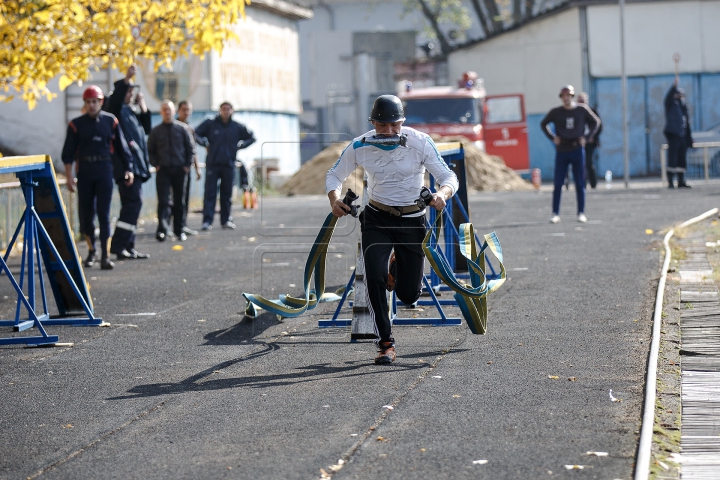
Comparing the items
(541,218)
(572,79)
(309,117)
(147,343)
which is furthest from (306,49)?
(147,343)

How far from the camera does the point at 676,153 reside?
26766mm

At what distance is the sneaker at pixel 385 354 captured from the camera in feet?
25.6

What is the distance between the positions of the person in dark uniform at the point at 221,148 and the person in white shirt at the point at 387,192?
11.5 meters

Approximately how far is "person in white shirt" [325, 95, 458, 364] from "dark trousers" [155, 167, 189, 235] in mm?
9933

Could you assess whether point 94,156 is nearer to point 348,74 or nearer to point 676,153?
point 676,153

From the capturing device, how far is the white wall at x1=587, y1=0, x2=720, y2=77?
1460 inches

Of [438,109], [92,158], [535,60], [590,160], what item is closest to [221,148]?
[92,158]

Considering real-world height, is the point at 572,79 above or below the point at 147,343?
above

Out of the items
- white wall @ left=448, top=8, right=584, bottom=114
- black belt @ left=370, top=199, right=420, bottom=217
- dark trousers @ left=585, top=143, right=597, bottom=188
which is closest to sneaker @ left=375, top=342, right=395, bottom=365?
black belt @ left=370, top=199, right=420, bottom=217

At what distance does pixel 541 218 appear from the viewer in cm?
1984

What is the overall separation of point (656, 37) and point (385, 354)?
3155 centimetres

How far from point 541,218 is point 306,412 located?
1376 centimetres

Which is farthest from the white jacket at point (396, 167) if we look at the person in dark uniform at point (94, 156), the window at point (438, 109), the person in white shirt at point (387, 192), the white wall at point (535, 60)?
the white wall at point (535, 60)

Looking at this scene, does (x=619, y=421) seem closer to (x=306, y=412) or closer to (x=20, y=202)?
(x=306, y=412)
